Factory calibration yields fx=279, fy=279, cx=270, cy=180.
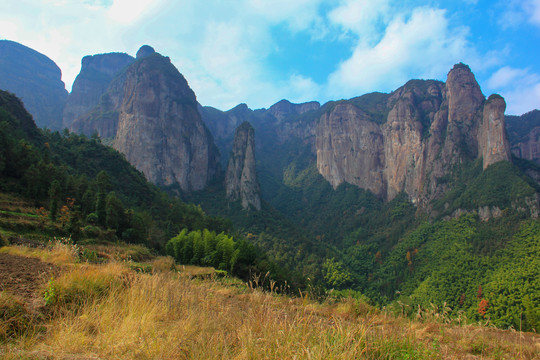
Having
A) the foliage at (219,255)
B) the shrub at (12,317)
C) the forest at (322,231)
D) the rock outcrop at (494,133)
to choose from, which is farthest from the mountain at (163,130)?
the shrub at (12,317)

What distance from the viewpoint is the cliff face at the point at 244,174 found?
93750mm

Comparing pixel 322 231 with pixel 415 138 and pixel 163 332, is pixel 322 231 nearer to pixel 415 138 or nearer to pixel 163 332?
pixel 415 138

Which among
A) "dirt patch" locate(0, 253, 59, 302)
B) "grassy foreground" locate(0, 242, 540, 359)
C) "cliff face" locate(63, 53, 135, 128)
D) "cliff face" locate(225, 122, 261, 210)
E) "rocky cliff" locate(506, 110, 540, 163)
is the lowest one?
"grassy foreground" locate(0, 242, 540, 359)

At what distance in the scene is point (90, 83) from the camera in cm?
16462

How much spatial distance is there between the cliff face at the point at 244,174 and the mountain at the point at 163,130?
50.4ft

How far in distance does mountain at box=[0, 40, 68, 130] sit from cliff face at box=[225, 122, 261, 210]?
117 meters

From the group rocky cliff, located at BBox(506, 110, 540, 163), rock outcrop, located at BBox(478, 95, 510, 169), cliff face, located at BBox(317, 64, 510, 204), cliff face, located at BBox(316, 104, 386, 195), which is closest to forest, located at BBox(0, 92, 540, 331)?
rock outcrop, located at BBox(478, 95, 510, 169)

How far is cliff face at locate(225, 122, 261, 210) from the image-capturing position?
93750 millimetres

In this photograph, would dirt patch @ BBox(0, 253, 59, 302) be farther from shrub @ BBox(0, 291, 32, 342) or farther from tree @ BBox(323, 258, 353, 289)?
tree @ BBox(323, 258, 353, 289)

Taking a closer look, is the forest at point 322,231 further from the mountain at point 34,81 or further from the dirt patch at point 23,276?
the mountain at point 34,81

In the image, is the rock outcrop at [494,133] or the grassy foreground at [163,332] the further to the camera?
the rock outcrop at [494,133]

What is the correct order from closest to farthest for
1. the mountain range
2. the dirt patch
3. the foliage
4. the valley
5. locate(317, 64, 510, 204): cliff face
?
the valley → the dirt patch → the foliage → the mountain range → locate(317, 64, 510, 204): cliff face

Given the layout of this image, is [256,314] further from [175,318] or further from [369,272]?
[369,272]

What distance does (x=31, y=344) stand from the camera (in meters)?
2.85
